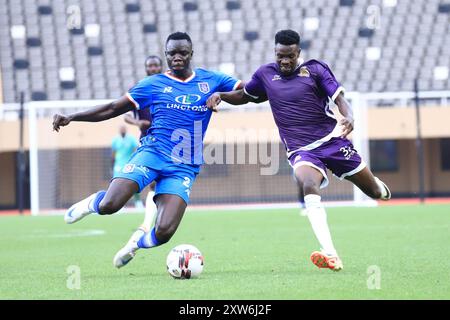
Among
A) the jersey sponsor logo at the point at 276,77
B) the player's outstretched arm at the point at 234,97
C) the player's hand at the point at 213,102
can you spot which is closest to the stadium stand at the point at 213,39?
the player's outstretched arm at the point at 234,97

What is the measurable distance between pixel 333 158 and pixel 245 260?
1.70 m

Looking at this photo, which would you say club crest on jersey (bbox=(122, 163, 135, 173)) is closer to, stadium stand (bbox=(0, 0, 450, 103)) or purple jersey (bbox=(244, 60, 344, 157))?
purple jersey (bbox=(244, 60, 344, 157))

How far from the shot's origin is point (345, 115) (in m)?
9.12

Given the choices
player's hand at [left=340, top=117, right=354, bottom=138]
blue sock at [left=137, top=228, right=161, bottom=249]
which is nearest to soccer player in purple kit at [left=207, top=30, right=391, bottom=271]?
player's hand at [left=340, top=117, right=354, bottom=138]

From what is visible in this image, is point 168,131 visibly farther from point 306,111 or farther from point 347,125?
point 347,125

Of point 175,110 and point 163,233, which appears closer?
point 163,233

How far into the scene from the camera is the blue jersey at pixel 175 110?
962 cm

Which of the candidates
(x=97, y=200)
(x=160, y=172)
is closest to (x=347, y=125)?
(x=160, y=172)

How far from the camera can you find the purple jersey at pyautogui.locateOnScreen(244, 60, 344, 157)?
383 inches

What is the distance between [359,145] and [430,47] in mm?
8020

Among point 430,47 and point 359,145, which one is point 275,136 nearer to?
point 359,145

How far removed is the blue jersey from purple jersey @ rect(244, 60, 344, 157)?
0.68 metres

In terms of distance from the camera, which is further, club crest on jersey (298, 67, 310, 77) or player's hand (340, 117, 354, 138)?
club crest on jersey (298, 67, 310, 77)

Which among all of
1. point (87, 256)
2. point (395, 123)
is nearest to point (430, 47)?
point (395, 123)
